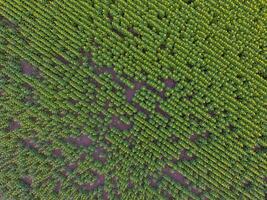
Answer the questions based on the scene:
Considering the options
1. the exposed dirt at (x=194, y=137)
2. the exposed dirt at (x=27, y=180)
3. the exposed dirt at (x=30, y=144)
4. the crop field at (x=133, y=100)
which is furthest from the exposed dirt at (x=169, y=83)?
the exposed dirt at (x=27, y=180)

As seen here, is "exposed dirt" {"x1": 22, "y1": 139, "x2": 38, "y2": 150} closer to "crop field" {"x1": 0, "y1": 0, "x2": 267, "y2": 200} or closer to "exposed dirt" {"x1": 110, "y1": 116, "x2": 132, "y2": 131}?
"crop field" {"x1": 0, "y1": 0, "x2": 267, "y2": 200}

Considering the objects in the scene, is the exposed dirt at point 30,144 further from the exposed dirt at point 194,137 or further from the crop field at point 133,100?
the exposed dirt at point 194,137

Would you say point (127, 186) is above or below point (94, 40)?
below

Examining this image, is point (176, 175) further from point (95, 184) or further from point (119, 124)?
point (95, 184)

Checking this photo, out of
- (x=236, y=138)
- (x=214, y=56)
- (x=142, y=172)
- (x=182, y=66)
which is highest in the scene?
(x=214, y=56)

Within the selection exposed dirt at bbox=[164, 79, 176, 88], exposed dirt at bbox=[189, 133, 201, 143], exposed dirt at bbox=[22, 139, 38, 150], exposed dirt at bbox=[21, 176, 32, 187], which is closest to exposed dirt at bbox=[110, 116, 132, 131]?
exposed dirt at bbox=[164, 79, 176, 88]

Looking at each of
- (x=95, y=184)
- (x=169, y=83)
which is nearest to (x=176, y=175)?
(x=95, y=184)

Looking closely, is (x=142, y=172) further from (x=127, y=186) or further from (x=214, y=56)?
(x=214, y=56)

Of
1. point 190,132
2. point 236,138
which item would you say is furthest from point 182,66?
point 236,138

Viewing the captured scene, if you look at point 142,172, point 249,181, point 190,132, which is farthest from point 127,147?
point 249,181
